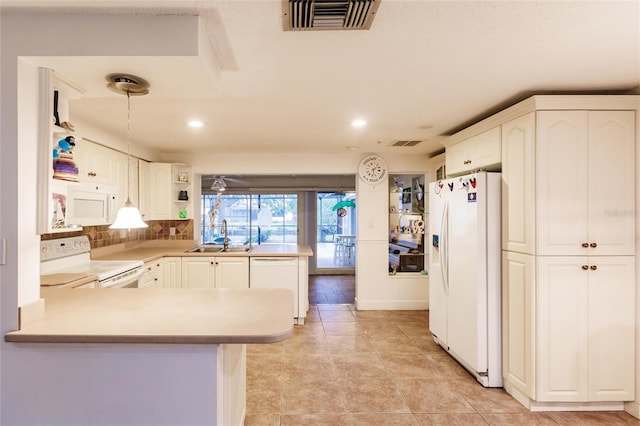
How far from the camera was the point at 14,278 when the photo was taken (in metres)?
1.45

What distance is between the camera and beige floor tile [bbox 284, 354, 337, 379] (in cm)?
287

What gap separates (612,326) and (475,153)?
1575 mm

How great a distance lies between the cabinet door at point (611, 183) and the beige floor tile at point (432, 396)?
1.39 m

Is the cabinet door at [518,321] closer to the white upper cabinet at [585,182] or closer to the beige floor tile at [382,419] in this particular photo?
the white upper cabinet at [585,182]

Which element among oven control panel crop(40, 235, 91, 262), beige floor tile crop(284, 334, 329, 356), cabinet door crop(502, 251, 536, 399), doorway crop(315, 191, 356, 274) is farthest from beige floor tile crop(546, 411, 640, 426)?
doorway crop(315, 191, 356, 274)

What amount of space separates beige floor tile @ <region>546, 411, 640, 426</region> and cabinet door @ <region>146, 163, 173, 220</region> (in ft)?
14.6

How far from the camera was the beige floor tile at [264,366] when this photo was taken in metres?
2.87

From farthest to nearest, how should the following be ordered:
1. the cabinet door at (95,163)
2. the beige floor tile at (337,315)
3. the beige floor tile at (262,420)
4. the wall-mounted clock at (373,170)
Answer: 1. the wall-mounted clock at (373,170)
2. the beige floor tile at (337,315)
3. the cabinet door at (95,163)
4. the beige floor tile at (262,420)

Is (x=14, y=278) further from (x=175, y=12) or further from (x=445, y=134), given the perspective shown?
(x=445, y=134)

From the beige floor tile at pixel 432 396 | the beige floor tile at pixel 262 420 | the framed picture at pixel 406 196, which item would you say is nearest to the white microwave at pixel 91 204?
the beige floor tile at pixel 262 420

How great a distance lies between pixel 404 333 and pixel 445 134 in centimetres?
226

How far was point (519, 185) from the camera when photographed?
8.02 feet

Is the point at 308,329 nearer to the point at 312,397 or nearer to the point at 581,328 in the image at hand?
the point at 312,397

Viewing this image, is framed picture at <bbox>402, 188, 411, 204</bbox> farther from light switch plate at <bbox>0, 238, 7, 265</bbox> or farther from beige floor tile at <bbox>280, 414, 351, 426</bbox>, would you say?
light switch plate at <bbox>0, 238, 7, 265</bbox>
